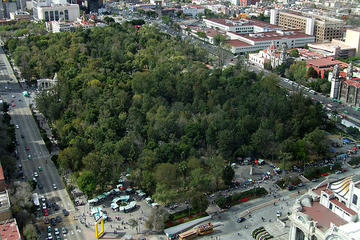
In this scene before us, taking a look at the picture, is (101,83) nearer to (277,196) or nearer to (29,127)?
(29,127)

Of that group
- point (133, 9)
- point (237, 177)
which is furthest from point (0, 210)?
point (133, 9)

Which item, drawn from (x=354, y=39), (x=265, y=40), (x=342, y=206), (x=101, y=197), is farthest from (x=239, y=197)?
(x=354, y=39)

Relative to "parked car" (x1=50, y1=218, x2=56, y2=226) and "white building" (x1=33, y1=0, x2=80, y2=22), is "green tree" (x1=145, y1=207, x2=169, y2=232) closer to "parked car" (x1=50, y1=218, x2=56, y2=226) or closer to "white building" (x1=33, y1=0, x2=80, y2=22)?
"parked car" (x1=50, y1=218, x2=56, y2=226)

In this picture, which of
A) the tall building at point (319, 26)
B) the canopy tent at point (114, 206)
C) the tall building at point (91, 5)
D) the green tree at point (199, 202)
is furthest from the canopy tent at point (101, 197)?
the tall building at point (91, 5)

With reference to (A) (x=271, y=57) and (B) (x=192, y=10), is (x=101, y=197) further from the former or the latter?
(B) (x=192, y=10)

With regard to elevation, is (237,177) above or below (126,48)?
below

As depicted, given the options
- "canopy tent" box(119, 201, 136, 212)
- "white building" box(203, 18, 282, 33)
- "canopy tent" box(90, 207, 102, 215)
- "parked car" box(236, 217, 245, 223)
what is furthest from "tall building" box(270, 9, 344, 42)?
"canopy tent" box(90, 207, 102, 215)

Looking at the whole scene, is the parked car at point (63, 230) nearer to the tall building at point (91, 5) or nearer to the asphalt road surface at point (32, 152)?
the asphalt road surface at point (32, 152)
